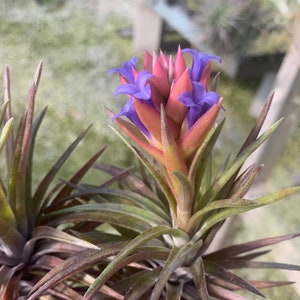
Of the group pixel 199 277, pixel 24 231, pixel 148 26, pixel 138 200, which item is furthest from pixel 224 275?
pixel 148 26

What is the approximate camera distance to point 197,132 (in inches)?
19.5

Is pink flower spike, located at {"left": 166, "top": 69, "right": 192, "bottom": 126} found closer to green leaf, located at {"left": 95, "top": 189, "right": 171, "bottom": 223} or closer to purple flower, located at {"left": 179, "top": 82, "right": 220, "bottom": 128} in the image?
purple flower, located at {"left": 179, "top": 82, "right": 220, "bottom": 128}

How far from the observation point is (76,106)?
2.57 meters

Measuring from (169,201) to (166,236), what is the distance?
0.18 ft

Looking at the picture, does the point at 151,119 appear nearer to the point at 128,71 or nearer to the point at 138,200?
the point at 128,71

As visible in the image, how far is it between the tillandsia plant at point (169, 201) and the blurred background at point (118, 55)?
109cm

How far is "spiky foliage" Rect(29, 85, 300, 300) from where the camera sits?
1.70ft

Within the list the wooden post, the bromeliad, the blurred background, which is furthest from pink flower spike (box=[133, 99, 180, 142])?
the wooden post

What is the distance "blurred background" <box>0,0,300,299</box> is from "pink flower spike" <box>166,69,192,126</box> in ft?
3.99

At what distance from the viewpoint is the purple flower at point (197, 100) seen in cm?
47

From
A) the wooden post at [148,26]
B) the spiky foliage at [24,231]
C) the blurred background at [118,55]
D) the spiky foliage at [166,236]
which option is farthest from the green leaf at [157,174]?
the wooden post at [148,26]

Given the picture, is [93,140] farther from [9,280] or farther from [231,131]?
[9,280]

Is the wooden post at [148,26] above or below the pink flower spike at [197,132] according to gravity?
below

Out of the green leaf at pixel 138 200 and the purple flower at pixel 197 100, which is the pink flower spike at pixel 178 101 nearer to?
the purple flower at pixel 197 100
